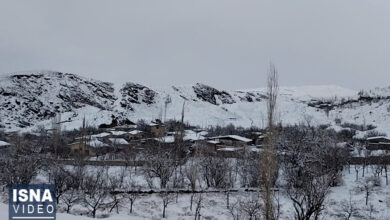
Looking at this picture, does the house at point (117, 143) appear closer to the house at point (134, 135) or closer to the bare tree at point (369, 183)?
the house at point (134, 135)

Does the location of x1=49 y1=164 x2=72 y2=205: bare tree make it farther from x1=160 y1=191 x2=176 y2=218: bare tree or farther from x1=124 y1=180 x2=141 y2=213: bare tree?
x1=160 y1=191 x2=176 y2=218: bare tree

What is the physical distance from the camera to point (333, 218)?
31250 mm

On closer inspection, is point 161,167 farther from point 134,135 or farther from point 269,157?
point 134,135

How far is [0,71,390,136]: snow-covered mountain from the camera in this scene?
110 meters

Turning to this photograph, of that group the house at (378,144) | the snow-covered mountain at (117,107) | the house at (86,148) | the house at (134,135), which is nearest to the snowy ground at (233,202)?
the house at (378,144)

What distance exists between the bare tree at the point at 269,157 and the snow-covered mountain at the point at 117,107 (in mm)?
83287

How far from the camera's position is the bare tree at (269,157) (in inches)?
512

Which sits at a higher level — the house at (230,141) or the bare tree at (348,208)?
the house at (230,141)

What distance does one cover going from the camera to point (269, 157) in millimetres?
13750

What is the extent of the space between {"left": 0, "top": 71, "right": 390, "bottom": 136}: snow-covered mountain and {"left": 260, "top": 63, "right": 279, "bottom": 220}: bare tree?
273 ft

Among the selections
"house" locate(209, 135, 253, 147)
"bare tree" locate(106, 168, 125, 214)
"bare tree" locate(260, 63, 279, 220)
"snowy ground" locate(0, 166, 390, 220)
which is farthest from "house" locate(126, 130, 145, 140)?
"bare tree" locate(260, 63, 279, 220)

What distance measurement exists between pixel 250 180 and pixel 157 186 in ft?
30.8

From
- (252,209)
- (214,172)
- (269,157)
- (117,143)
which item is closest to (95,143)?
(117,143)

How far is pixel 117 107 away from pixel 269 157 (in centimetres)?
12454
